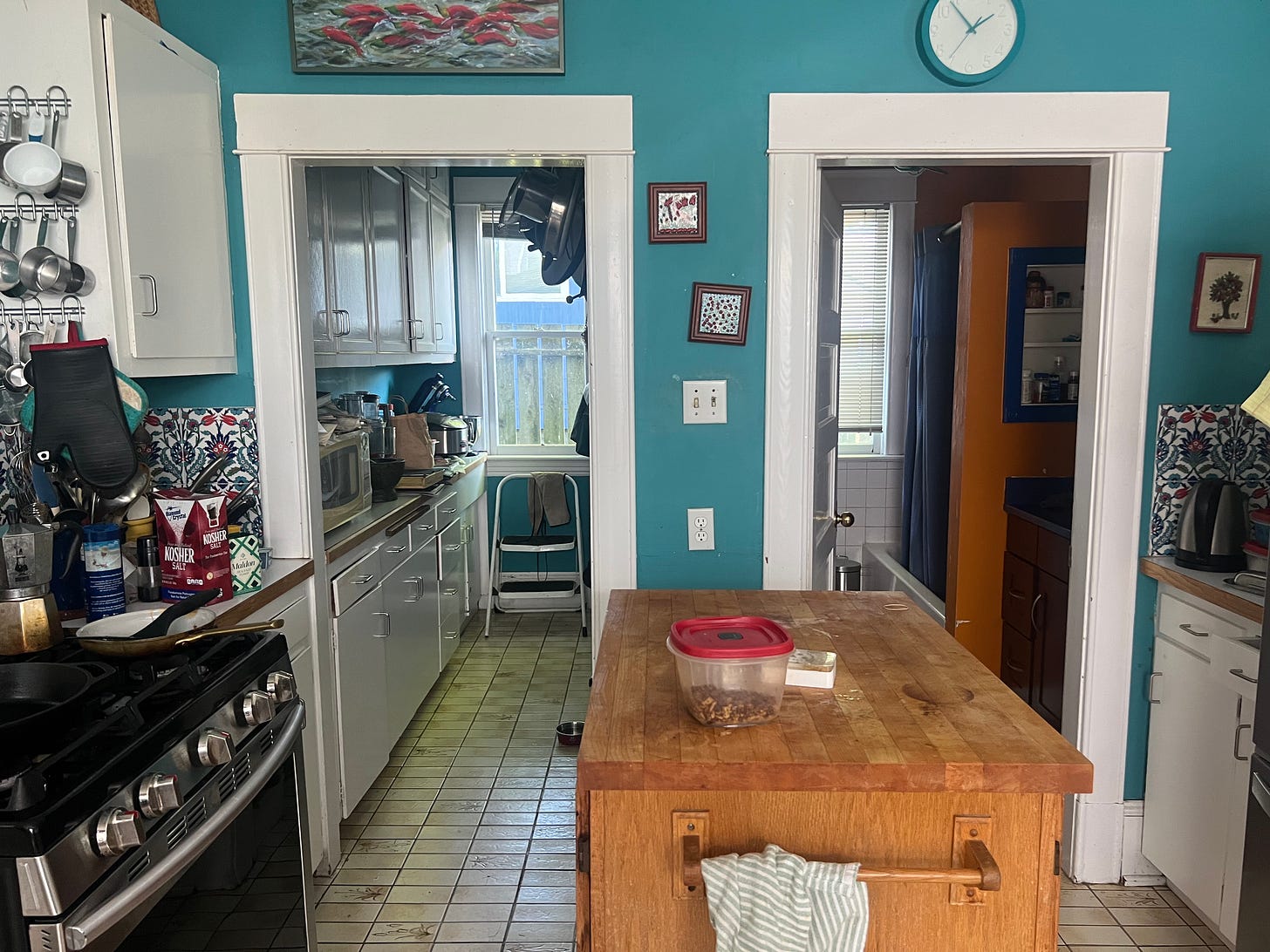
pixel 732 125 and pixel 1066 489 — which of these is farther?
pixel 1066 489

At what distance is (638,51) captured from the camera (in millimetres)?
2412

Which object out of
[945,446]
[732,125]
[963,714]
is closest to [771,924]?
[963,714]

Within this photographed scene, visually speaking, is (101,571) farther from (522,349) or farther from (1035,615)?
(522,349)

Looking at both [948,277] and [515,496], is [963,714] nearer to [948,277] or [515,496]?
[948,277]

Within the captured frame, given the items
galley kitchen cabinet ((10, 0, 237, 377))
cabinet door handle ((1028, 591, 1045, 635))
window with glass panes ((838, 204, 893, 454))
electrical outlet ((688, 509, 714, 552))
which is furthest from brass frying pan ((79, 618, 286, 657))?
window with glass panes ((838, 204, 893, 454))

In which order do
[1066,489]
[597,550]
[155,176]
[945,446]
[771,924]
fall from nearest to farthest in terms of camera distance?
1. [771,924]
2. [155,176]
3. [597,550]
4. [1066,489]
5. [945,446]

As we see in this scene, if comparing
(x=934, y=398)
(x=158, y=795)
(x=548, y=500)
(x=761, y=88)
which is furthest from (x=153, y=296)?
(x=934, y=398)

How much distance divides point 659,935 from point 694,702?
14.0 inches

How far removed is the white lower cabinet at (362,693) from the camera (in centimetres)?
276

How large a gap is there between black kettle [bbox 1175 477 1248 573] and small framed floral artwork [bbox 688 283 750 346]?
1.24 metres

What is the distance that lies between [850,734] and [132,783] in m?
1.03

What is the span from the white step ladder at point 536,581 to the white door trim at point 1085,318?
2553 millimetres

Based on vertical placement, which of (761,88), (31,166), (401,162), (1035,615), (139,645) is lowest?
(1035,615)

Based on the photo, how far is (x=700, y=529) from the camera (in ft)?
8.50
